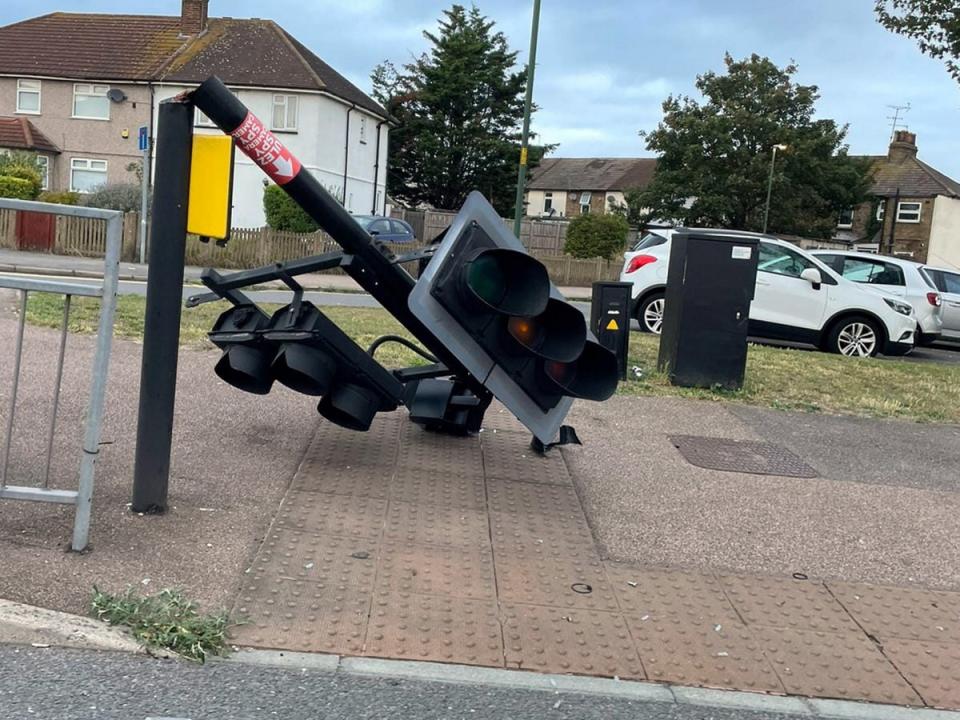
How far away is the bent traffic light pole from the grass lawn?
3611 mm

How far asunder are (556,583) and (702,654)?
32.2 inches

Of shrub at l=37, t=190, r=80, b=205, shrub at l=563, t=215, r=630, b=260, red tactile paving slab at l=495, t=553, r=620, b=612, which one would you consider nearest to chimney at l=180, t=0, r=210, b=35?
shrub at l=37, t=190, r=80, b=205

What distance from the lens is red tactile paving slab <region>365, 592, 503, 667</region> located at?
3.85 metres

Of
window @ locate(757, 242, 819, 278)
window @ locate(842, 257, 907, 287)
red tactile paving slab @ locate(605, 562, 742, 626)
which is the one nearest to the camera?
red tactile paving slab @ locate(605, 562, 742, 626)

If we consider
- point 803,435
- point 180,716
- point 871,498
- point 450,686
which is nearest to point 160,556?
point 180,716

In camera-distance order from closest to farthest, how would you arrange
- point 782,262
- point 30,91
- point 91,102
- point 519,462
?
point 519,462, point 782,262, point 91,102, point 30,91

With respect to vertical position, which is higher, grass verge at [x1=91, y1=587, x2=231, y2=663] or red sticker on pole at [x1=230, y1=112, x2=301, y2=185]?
red sticker on pole at [x1=230, y1=112, x2=301, y2=185]

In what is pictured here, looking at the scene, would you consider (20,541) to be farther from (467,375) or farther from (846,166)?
(846,166)

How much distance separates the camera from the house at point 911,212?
191 feet

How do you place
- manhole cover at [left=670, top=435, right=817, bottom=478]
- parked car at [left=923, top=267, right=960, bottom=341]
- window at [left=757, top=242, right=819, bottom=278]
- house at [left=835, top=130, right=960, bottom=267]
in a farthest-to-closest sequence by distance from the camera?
house at [left=835, top=130, right=960, bottom=267] → parked car at [left=923, top=267, right=960, bottom=341] → window at [left=757, top=242, right=819, bottom=278] → manhole cover at [left=670, top=435, right=817, bottom=478]

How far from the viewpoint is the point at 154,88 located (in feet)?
119

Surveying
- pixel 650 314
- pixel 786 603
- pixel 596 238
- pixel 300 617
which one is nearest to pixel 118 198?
pixel 596 238

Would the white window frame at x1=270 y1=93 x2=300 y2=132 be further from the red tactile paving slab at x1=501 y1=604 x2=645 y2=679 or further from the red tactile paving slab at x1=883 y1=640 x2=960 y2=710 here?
the red tactile paving slab at x1=883 y1=640 x2=960 y2=710

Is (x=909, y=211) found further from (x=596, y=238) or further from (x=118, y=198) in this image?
(x=118, y=198)
